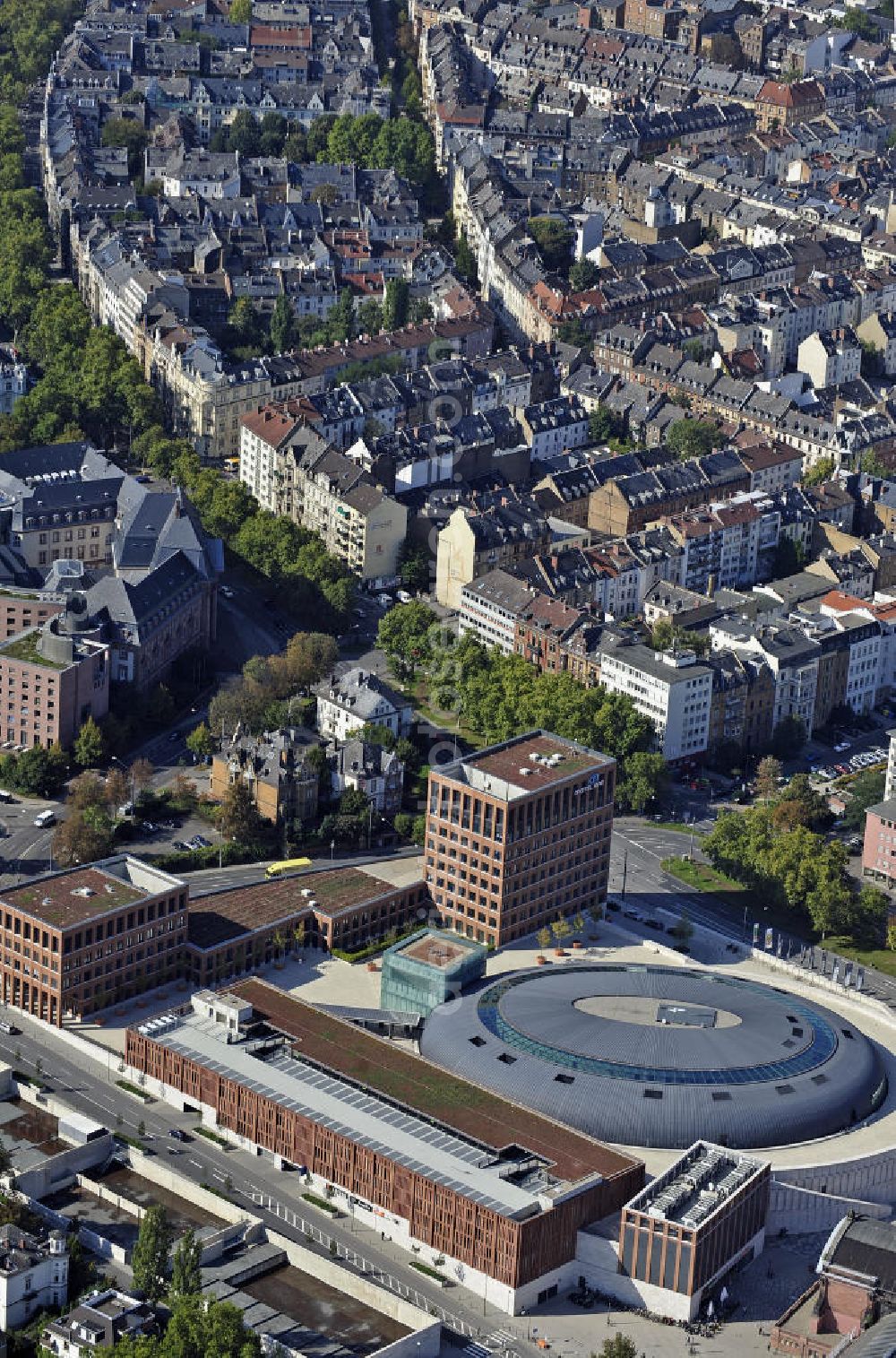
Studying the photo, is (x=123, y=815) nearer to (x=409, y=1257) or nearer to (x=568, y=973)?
(x=568, y=973)

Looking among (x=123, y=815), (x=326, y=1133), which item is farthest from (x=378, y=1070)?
(x=123, y=815)

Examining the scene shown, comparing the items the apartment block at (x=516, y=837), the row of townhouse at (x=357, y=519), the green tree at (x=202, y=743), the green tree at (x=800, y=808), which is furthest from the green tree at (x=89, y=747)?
the green tree at (x=800, y=808)

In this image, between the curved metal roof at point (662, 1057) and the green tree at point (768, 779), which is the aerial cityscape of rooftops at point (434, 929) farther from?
the green tree at point (768, 779)

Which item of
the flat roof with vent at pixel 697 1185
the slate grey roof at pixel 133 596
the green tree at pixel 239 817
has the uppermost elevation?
the slate grey roof at pixel 133 596

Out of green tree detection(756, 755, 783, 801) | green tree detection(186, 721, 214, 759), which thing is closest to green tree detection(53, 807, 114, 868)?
green tree detection(186, 721, 214, 759)

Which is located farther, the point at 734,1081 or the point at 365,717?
the point at 365,717

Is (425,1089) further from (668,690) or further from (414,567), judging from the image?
(414,567)

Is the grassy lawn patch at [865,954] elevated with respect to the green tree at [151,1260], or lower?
lower
